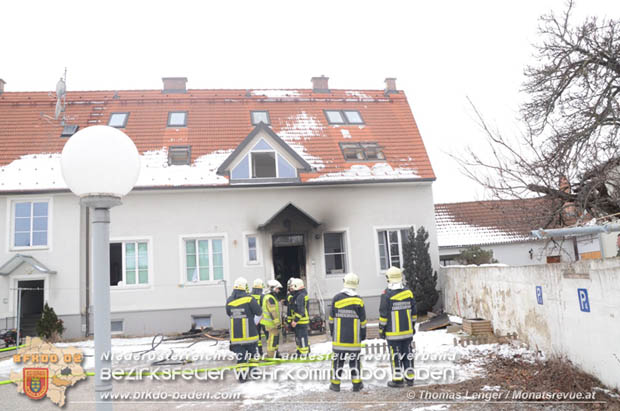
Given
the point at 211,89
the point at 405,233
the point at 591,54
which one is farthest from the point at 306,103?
the point at 591,54

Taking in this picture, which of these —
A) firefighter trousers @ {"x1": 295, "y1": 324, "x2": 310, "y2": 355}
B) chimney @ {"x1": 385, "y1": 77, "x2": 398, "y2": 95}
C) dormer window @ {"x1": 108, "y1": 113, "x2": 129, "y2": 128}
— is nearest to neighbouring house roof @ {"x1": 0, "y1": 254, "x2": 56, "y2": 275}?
dormer window @ {"x1": 108, "y1": 113, "x2": 129, "y2": 128}

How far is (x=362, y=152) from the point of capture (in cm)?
1939

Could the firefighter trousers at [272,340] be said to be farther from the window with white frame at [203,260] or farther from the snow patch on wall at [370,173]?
the snow patch on wall at [370,173]

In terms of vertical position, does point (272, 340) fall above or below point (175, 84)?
below

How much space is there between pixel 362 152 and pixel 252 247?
5.79m

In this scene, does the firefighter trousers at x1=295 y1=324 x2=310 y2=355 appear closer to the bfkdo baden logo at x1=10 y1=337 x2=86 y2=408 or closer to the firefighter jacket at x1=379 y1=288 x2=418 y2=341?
the firefighter jacket at x1=379 y1=288 x2=418 y2=341

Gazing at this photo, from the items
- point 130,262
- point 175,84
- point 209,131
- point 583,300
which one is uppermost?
point 175,84

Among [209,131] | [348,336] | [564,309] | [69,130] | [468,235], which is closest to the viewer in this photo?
[348,336]

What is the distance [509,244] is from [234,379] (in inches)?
767

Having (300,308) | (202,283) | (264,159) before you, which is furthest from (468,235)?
(300,308)

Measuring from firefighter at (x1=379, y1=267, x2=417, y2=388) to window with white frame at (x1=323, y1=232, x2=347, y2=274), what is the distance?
9.37 m

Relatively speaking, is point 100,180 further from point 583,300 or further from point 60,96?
point 60,96

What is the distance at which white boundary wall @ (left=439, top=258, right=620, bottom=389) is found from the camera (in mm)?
7168

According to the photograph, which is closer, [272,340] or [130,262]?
[272,340]
